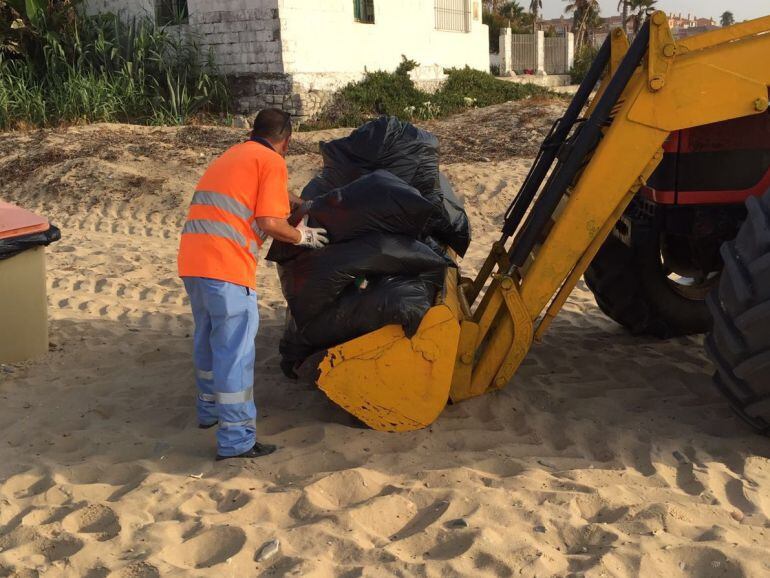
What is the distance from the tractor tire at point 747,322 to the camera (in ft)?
10.5

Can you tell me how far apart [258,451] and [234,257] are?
36.1 inches

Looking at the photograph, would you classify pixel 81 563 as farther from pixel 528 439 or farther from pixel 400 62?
pixel 400 62

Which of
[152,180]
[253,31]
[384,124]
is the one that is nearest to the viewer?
[384,124]

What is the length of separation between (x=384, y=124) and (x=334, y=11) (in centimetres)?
1209

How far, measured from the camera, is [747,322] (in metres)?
3.22

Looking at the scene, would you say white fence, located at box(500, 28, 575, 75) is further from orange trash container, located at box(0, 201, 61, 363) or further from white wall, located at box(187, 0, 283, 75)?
orange trash container, located at box(0, 201, 61, 363)

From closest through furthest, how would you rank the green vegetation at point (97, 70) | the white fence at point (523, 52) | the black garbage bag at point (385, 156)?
the black garbage bag at point (385, 156), the green vegetation at point (97, 70), the white fence at point (523, 52)

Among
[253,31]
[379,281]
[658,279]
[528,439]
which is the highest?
[253,31]

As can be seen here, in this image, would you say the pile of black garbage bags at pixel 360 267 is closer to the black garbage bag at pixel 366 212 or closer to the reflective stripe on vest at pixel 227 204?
the black garbage bag at pixel 366 212

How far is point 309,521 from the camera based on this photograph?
3.13m

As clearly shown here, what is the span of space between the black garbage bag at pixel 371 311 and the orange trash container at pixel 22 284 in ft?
6.75

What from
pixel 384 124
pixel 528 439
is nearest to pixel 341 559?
pixel 528 439

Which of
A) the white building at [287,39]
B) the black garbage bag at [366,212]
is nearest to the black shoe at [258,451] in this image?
the black garbage bag at [366,212]

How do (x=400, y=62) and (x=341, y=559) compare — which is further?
(x=400, y=62)
